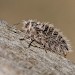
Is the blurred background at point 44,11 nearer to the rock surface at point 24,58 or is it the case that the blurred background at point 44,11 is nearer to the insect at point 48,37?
the insect at point 48,37

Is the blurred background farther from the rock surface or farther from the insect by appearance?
the rock surface

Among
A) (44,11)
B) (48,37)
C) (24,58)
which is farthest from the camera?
(44,11)

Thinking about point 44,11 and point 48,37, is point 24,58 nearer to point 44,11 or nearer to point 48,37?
point 48,37

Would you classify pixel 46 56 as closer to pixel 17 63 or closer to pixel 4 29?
pixel 4 29

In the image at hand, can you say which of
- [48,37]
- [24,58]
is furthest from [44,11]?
[24,58]

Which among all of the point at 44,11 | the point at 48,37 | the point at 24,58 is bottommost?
the point at 24,58

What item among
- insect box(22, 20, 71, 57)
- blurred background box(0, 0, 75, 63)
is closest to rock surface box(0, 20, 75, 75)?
insect box(22, 20, 71, 57)
